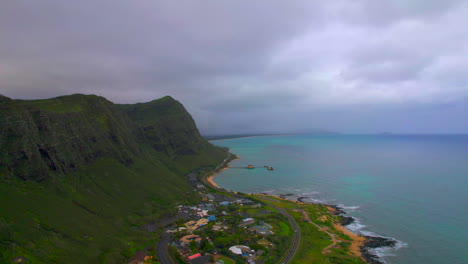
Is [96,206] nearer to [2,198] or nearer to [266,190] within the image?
[2,198]

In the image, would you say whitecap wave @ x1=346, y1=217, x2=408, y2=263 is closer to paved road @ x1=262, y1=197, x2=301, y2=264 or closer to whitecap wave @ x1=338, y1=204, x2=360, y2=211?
whitecap wave @ x1=338, y1=204, x2=360, y2=211

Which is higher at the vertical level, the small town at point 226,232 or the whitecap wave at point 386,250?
the small town at point 226,232

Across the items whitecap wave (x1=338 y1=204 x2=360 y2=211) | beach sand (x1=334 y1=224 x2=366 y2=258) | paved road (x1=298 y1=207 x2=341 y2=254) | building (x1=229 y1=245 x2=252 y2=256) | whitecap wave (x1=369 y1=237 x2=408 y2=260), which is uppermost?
building (x1=229 y1=245 x2=252 y2=256)

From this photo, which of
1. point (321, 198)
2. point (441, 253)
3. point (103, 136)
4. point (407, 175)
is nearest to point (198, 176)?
point (103, 136)

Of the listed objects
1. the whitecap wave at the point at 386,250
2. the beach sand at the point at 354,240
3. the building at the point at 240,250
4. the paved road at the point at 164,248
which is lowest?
the whitecap wave at the point at 386,250

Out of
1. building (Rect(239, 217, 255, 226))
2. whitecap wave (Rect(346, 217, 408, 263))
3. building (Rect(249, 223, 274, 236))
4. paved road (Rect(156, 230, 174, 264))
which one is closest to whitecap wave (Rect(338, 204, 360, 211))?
whitecap wave (Rect(346, 217, 408, 263))

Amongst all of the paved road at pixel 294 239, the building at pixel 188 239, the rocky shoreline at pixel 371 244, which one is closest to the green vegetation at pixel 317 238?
the paved road at pixel 294 239

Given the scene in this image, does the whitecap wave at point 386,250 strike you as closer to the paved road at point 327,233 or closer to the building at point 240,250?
the paved road at point 327,233

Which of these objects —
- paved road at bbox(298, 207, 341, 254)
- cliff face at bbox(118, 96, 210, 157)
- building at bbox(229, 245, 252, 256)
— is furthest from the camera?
cliff face at bbox(118, 96, 210, 157)

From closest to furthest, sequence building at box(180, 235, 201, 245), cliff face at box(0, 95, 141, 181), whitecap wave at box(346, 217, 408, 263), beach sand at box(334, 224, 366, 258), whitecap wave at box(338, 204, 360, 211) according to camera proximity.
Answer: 1. beach sand at box(334, 224, 366, 258)
2. whitecap wave at box(346, 217, 408, 263)
3. building at box(180, 235, 201, 245)
4. cliff face at box(0, 95, 141, 181)
5. whitecap wave at box(338, 204, 360, 211)
